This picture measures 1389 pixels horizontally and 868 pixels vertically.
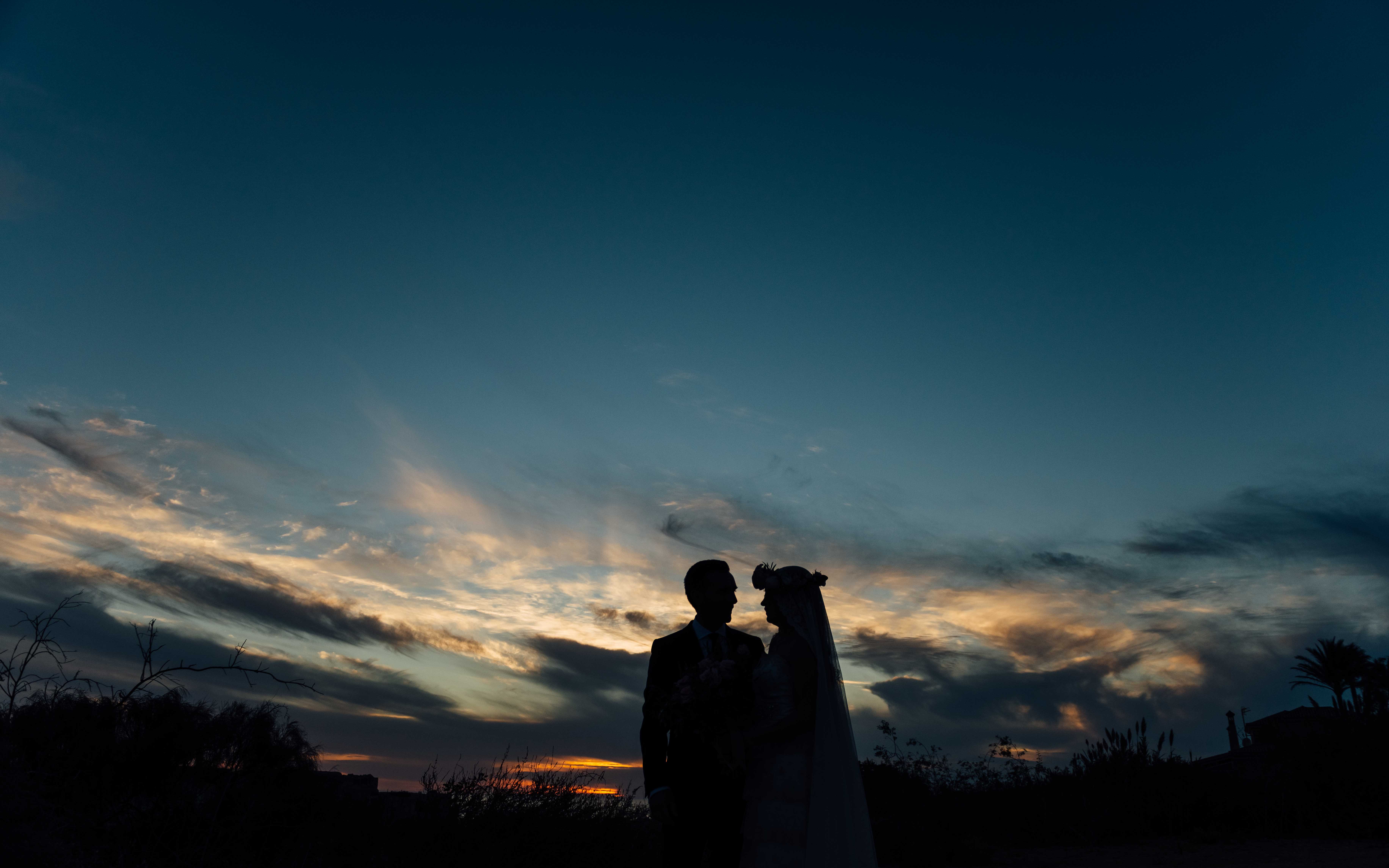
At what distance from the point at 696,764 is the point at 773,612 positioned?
1.21 m

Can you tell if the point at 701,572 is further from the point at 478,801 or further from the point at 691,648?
the point at 478,801

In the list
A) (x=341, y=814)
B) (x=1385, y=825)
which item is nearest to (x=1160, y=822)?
(x=1385, y=825)

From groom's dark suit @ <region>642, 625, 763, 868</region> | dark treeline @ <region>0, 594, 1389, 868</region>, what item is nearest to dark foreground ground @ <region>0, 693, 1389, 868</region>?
dark treeline @ <region>0, 594, 1389, 868</region>

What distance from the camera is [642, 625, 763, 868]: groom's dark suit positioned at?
4.81m

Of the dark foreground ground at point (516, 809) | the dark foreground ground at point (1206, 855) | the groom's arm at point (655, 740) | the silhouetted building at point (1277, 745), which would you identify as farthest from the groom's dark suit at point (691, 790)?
the silhouetted building at point (1277, 745)

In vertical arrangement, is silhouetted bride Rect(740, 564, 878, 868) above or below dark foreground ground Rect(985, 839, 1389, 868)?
above

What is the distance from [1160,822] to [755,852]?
1260cm

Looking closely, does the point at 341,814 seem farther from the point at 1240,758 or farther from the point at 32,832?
the point at 1240,758

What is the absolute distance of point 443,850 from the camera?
886 cm

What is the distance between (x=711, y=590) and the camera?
525 centimetres

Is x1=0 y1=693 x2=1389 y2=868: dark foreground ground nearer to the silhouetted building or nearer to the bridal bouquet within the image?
the silhouetted building

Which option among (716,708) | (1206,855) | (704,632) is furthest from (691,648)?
(1206,855)

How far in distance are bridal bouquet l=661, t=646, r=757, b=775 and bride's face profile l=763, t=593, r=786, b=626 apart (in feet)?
2.27

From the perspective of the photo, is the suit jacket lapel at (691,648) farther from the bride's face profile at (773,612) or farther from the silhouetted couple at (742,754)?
the bride's face profile at (773,612)
